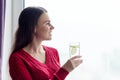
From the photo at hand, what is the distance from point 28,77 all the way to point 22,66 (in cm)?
7

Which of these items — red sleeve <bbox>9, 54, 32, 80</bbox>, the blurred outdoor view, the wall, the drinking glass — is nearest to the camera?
red sleeve <bbox>9, 54, 32, 80</bbox>

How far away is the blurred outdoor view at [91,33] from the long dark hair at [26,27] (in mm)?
481

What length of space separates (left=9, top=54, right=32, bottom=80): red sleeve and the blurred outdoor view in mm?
567

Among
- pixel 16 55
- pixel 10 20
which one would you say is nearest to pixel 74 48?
pixel 16 55

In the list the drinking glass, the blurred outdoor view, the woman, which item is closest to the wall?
the blurred outdoor view

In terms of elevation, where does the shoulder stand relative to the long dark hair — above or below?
below

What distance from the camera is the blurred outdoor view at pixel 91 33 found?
166cm

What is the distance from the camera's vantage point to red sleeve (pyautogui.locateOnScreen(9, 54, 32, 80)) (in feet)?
4.00

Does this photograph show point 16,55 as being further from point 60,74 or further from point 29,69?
point 60,74

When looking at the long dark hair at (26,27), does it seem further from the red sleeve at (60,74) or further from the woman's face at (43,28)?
the red sleeve at (60,74)

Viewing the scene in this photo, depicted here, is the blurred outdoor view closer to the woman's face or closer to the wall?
the wall

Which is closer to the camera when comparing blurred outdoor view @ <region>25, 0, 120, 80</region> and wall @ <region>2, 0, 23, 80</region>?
blurred outdoor view @ <region>25, 0, 120, 80</region>

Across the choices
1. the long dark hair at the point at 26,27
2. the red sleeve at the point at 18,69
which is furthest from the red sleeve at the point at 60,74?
the long dark hair at the point at 26,27

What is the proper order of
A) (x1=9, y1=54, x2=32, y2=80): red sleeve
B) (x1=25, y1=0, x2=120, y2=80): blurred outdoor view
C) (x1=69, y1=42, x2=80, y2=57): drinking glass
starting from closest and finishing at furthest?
(x1=9, y1=54, x2=32, y2=80): red sleeve → (x1=69, y1=42, x2=80, y2=57): drinking glass → (x1=25, y1=0, x2=120, y2=80): blurred outdoor view
